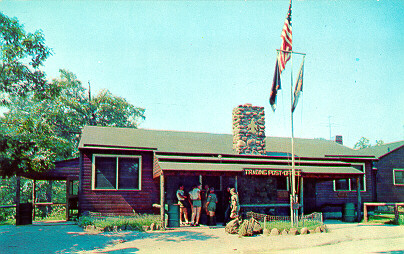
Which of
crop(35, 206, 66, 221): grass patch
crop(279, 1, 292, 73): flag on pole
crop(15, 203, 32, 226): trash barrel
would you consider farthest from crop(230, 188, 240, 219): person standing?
crop(35, 206, 66, 221): grass patch

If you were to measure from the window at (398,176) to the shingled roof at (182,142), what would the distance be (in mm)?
4709

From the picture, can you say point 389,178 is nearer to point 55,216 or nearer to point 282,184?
point 282,184

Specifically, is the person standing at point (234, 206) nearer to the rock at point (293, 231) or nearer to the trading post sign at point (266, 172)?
the trading post sign at point (266, 172)

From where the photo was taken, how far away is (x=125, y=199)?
1759 cm

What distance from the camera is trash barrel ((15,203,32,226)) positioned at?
15992 millimetres

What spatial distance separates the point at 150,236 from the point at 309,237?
5292 millimetres

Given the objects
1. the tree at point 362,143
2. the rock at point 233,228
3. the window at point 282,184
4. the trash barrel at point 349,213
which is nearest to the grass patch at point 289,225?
the rock at point 233,228

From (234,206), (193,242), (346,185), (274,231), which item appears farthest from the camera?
(346,185)

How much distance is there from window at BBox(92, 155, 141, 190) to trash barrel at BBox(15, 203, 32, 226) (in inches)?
113

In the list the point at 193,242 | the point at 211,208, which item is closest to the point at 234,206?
the point at 211,208

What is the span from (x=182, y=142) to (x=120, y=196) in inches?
183

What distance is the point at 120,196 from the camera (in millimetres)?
17547

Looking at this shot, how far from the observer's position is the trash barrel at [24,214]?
1599 centimetres

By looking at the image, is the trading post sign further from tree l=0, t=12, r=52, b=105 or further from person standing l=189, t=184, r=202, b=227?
tree l=0, t=12, r=52, b=105
